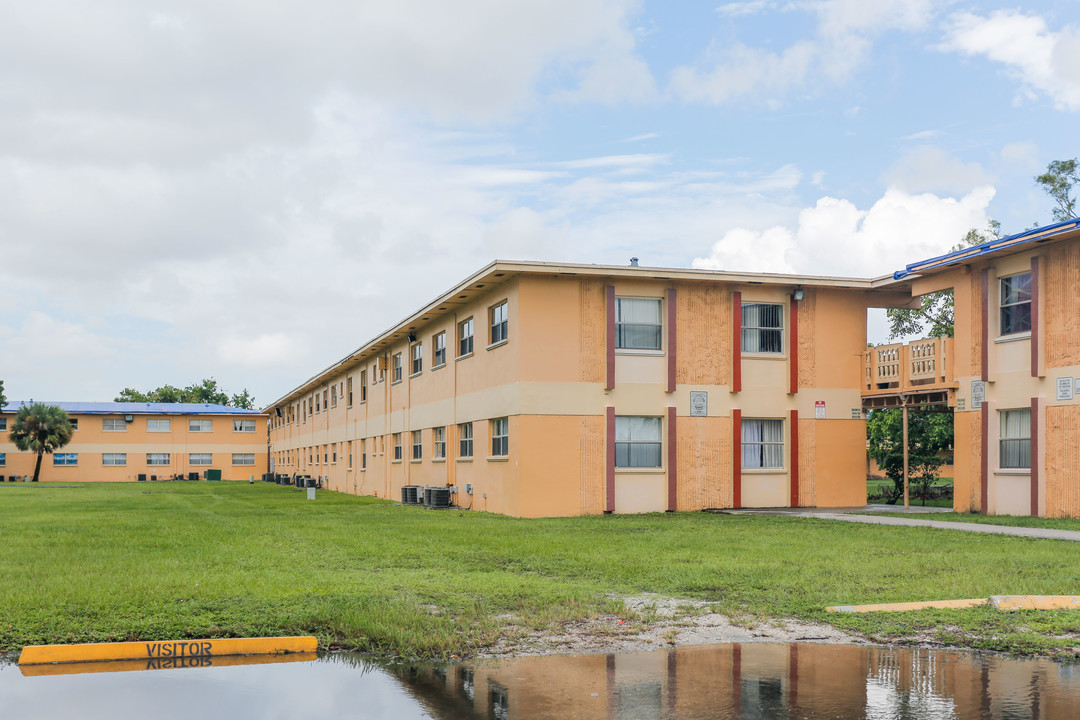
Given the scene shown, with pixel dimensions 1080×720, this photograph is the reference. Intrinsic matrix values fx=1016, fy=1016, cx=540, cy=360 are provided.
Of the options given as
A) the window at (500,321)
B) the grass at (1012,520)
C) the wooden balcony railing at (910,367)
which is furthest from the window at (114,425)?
the grass at (1012,520)

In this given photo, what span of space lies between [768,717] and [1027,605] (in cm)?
504

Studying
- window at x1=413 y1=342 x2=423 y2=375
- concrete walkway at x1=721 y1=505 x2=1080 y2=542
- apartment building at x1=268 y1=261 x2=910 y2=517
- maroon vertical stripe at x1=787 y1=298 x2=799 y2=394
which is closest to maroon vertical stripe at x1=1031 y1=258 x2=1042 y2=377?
concrete walkway at x1=721 y1=505 x2=1080 y2=542

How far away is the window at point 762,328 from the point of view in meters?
28.5

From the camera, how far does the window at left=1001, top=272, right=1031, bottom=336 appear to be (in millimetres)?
23766

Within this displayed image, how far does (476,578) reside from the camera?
12695 mm

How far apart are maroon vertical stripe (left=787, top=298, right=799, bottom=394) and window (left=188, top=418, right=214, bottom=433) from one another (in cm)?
6775

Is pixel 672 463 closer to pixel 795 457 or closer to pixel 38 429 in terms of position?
pixel 795 457

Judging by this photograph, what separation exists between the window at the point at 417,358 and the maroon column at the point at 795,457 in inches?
553

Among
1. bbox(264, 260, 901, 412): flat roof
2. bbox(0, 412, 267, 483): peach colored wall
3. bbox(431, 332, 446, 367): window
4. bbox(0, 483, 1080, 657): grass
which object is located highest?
bbox(264, 260, 901, 412): flat roof

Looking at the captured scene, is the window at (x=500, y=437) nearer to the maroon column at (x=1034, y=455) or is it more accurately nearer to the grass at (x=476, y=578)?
the grass at (x=476, y=578)

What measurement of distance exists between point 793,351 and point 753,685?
21.9m

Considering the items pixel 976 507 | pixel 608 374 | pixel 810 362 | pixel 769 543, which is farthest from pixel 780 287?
pixel 769 543

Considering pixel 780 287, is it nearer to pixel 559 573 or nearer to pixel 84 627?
pixel 559 573

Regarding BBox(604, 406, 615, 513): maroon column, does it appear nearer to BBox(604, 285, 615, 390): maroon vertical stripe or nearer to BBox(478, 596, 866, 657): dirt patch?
BBox(604, 285, 615, 390): maroon vertical stripe
